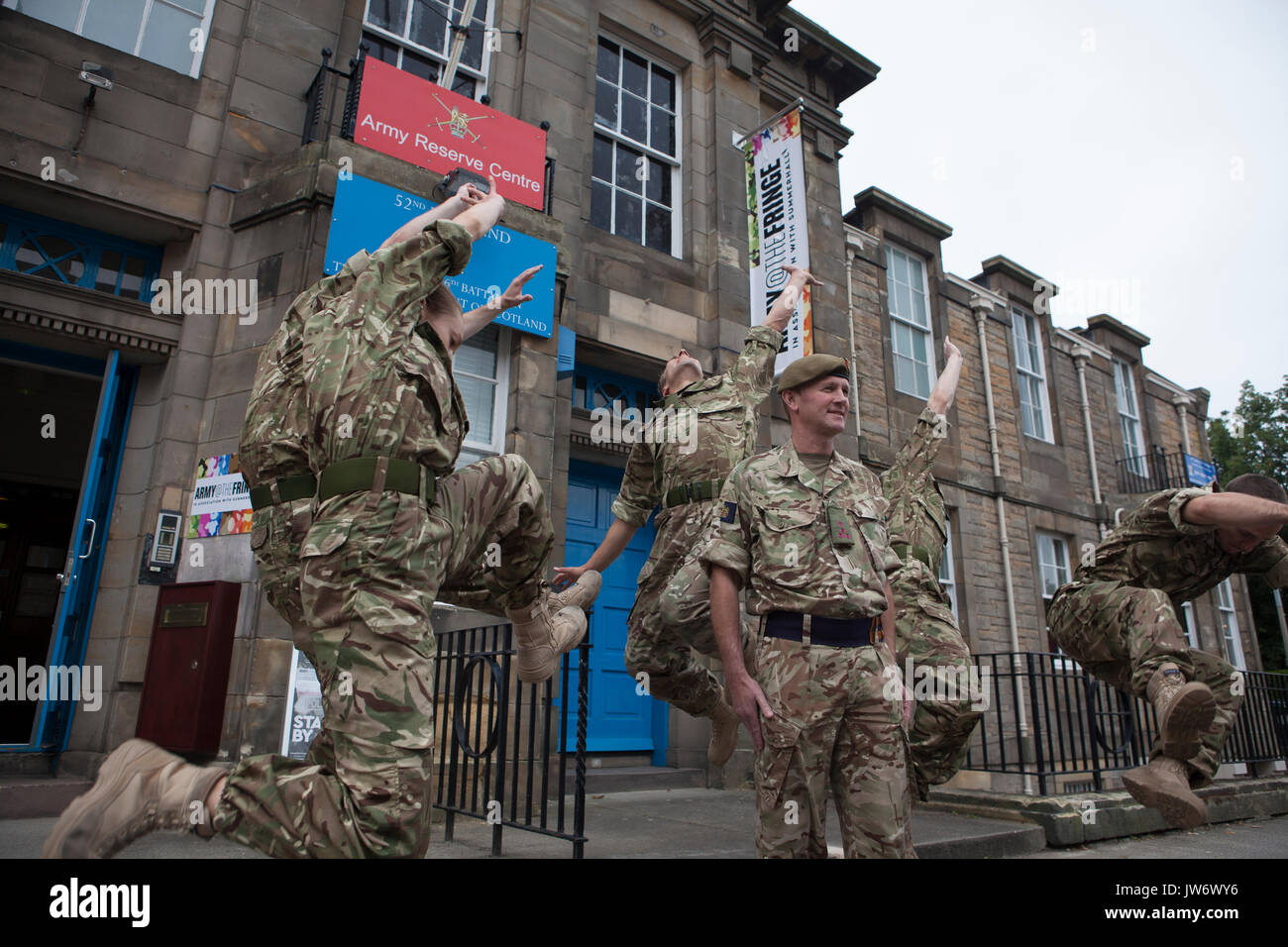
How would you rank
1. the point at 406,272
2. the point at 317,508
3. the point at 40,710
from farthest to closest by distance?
1. the point at 40,710
2. the point at 406,272
3. the point at 317,508

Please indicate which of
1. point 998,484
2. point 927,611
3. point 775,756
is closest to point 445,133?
point 927,611

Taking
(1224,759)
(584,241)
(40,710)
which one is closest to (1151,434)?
(1224,759)

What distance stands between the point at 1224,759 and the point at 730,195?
28.7ft

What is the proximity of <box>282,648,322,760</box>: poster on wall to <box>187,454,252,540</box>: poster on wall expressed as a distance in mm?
1139

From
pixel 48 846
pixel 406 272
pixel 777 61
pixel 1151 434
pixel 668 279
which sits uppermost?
pixel 777 61

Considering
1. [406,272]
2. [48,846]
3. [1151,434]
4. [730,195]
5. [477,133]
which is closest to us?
[48,846]

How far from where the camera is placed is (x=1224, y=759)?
8.69m

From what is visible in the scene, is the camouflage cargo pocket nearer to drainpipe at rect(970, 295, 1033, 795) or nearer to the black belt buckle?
the black belt buckle

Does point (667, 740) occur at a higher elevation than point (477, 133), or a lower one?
lower

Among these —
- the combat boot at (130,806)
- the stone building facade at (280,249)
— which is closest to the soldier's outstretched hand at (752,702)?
the combat boot at (130,806)

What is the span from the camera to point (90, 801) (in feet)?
7.23

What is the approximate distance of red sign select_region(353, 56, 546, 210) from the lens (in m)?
6.86

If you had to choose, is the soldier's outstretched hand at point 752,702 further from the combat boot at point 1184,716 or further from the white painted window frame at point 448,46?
the white painted window frame at point 448,46
